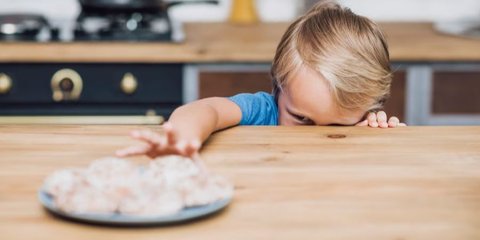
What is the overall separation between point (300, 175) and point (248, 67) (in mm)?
1408

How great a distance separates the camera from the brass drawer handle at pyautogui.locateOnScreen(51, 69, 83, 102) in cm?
227

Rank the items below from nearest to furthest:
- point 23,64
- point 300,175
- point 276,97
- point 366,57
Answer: point 300,175 < point 366,57 < point 276,97 < point 23,64

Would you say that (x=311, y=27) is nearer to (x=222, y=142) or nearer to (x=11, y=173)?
(x=222, y=142)

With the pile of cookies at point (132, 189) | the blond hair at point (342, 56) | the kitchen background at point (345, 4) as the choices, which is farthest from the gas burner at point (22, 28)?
the pile of cookies at point (132, 189)

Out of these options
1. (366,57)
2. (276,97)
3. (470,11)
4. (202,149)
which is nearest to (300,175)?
(202,149)

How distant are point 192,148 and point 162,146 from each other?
5 cm

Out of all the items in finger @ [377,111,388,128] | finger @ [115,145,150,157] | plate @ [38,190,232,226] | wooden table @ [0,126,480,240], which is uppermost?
finger @ [115,145,150,157]

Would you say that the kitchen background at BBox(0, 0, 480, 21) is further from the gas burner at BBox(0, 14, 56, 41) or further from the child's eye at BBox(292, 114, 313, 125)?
the child's eye at BBox(292, 114, 313, 125)

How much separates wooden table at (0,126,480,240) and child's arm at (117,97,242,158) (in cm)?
3

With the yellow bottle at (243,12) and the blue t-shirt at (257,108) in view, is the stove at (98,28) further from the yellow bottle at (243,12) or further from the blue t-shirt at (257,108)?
the blue t-shirt at (257,108)

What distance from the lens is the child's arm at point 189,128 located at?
0.87 m

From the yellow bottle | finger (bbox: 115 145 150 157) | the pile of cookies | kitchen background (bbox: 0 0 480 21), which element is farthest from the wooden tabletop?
the pile of cookies

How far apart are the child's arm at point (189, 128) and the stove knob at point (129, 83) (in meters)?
0.93

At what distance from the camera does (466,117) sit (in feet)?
7.96
